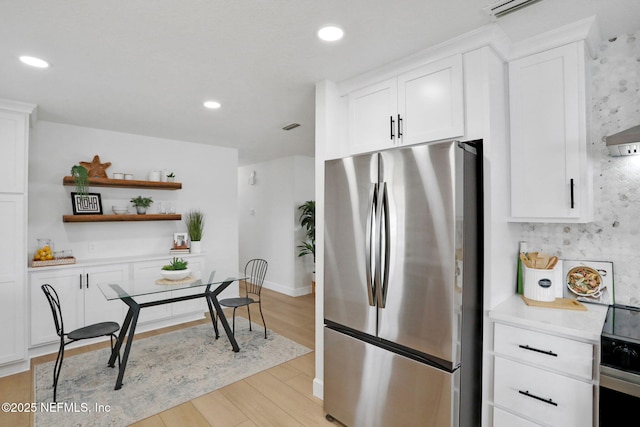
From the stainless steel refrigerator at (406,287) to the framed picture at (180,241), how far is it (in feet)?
10.2

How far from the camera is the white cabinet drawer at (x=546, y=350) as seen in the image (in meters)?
1.63

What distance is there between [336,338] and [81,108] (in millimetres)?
3355

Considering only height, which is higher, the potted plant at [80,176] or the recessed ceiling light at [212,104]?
the recessed ceiling light at [212,104]

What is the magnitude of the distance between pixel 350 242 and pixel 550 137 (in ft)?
4.55

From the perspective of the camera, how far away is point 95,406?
2.54m

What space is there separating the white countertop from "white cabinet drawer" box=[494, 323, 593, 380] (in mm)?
43

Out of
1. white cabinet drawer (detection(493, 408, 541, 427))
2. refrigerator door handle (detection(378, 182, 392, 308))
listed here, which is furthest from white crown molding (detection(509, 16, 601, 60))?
white cabinet drawer (detection(493, 408, 541, 427))

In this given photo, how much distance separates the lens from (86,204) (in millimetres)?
Result: 4012

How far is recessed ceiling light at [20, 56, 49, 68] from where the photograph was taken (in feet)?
7.41

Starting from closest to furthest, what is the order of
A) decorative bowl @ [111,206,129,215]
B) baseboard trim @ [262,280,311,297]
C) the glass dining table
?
the glass dining table → decorative bowl @ [111,206,129,215] → baseboard trim @ [262,280,311,297]

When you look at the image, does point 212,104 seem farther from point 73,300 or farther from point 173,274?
point 73,300

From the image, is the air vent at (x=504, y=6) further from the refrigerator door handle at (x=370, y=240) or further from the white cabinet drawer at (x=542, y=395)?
the white cabinet drawer at (x=542, y=395)

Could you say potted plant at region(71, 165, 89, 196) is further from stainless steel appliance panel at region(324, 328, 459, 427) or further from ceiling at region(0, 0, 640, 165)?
stainless steel appliance panel at region(324, 328, 459, 427)

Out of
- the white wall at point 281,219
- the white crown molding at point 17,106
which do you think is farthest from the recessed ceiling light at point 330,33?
the white wall at point 281,219
